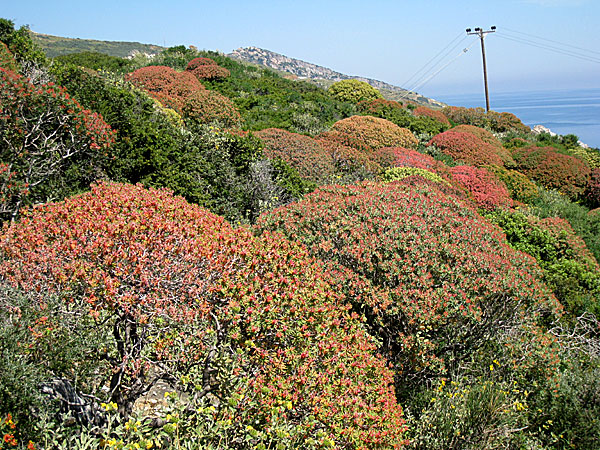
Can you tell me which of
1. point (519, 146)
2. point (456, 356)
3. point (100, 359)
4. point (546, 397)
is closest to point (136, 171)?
point (100, 359)

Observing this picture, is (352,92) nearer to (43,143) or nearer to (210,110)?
(210,110)

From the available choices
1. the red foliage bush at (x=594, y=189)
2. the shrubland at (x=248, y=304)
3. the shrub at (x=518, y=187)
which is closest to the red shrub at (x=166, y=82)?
the shrubland at (x=248, y=304)

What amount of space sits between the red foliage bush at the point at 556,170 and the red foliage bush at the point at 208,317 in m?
Answer: 17.7

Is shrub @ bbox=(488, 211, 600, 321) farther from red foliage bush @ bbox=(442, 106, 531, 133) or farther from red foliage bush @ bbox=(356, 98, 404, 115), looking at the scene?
red foliage bush @ bbox=(442, 106, 531, 133)

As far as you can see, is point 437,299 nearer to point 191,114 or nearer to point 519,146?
point 191,114

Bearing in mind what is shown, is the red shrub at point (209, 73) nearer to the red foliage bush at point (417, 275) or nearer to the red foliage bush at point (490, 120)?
the red foliage bush at point (490, 120)

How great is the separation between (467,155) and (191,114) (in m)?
11.7

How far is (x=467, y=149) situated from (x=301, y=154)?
10.5 metres

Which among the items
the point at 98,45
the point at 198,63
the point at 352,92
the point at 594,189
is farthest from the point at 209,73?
the point at 98,45

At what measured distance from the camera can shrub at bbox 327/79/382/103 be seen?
30844 mm

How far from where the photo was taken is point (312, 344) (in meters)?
3.90

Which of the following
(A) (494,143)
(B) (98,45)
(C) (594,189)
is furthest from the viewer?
(B) (98,45)

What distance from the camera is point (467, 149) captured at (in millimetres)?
18797

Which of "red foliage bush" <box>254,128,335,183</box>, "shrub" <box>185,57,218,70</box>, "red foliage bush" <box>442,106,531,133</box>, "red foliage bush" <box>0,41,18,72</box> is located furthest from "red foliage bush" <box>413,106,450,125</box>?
"red foliage bush" <box>0,41,18,72</box>
